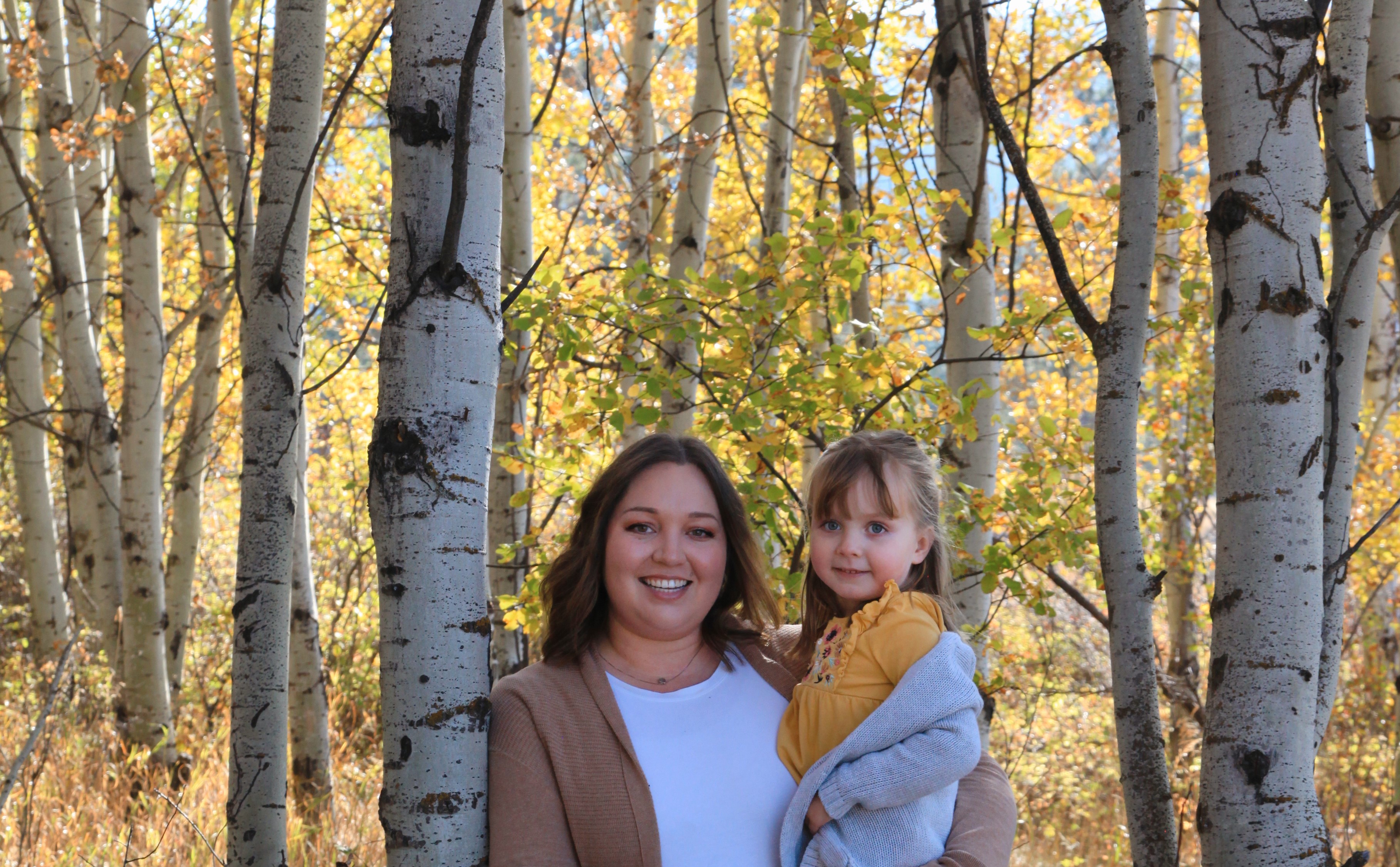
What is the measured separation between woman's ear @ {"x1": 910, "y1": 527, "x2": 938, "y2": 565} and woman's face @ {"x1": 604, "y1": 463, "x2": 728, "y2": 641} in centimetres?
45

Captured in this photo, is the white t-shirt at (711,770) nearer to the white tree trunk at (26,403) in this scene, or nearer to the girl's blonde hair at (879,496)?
the girl's blonde hair at (879,496)

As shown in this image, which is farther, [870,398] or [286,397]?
[870,398]

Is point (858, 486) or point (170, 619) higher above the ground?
point (858, 486)

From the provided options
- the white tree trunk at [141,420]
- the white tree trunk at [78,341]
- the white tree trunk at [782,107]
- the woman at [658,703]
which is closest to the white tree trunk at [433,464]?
the woman at [658,703]

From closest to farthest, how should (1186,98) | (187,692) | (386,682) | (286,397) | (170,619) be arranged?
(386,682), (286,397), (170,619), (187,692), (1186,98)

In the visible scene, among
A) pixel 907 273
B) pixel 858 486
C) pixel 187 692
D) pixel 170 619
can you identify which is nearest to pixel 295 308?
pixel 858 486

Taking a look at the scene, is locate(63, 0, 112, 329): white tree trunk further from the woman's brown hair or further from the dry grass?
the woman's brown hair

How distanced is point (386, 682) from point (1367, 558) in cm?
841

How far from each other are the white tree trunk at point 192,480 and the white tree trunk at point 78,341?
29 centimetres

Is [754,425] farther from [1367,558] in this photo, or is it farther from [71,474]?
[1367,558]

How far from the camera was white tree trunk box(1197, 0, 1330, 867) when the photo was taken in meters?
1.85

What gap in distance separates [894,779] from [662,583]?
540mm

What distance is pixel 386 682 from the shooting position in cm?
148

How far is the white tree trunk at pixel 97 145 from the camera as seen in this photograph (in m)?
5.77
